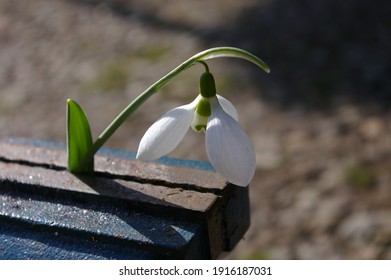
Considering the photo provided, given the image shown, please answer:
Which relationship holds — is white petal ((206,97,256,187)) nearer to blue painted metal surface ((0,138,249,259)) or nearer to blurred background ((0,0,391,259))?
blue painted metal surface ((0,138,249,259))

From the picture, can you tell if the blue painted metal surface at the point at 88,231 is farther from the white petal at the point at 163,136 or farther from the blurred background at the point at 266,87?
the blurred background at the point at 266,87

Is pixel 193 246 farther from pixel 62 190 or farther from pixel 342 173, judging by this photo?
pixel 342 173

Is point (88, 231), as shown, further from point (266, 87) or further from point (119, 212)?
point (266, 87)

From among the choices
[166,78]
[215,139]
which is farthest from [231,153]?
[166,78]

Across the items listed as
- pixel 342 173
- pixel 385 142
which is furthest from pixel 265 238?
pixel 385 142

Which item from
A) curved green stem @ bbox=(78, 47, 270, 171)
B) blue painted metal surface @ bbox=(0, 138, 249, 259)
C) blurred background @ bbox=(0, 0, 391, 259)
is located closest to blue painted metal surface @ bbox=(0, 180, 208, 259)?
blue painted metal surface @ bbox=(0, 138, 249, 259)

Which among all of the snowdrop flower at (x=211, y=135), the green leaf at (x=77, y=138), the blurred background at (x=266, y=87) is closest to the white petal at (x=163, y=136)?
the snowdrop flower at (x=211, y=135)
